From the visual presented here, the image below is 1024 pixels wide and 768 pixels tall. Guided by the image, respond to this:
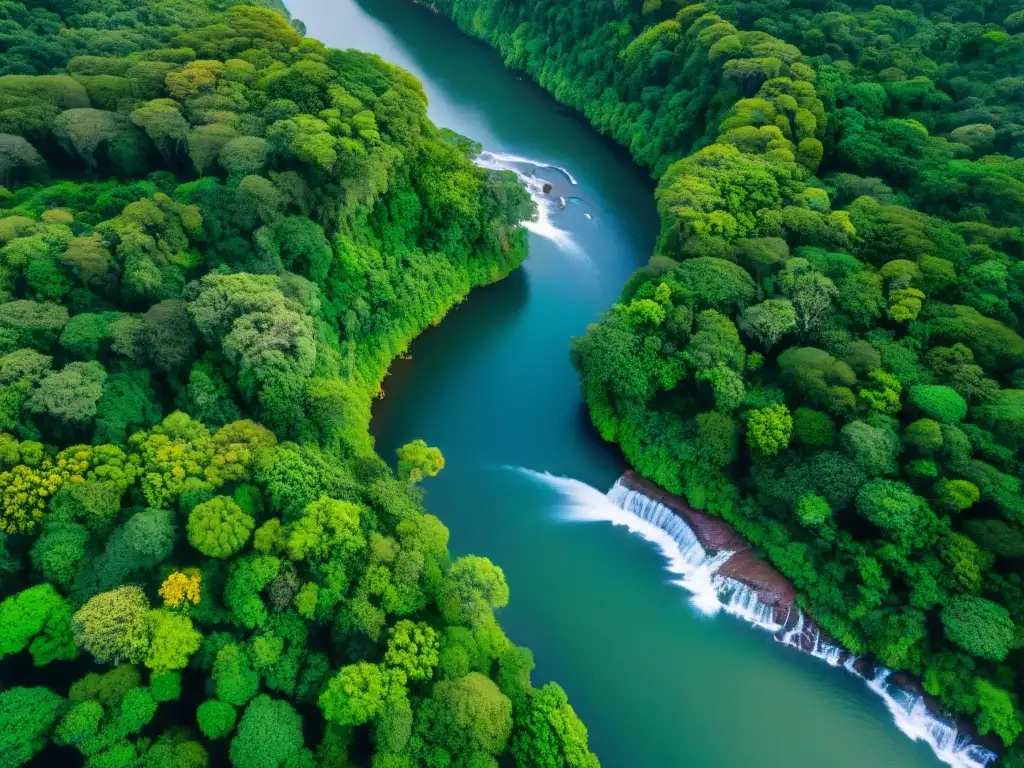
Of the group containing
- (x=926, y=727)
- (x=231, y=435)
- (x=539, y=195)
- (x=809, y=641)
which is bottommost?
(x=231, y=435)

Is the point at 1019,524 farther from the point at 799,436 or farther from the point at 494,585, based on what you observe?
the point at 494,585

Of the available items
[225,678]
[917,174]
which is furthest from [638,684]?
[917,174]

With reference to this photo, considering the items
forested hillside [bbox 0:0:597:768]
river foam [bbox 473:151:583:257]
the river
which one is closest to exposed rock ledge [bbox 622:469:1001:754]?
the river

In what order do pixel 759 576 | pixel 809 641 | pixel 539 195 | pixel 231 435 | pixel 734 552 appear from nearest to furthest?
pixel 231 435 → pixel 809 641 → pixel 759 576 → pixel 734 552 → pixel 539 195

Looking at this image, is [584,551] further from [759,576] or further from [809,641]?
[809,641]

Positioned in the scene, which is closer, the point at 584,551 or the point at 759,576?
the point at 759,576

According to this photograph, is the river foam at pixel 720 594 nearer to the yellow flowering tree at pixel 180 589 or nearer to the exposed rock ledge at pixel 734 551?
the exposed rock ledge at pixel 734 551

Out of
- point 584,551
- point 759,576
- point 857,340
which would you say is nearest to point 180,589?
point 584,551
